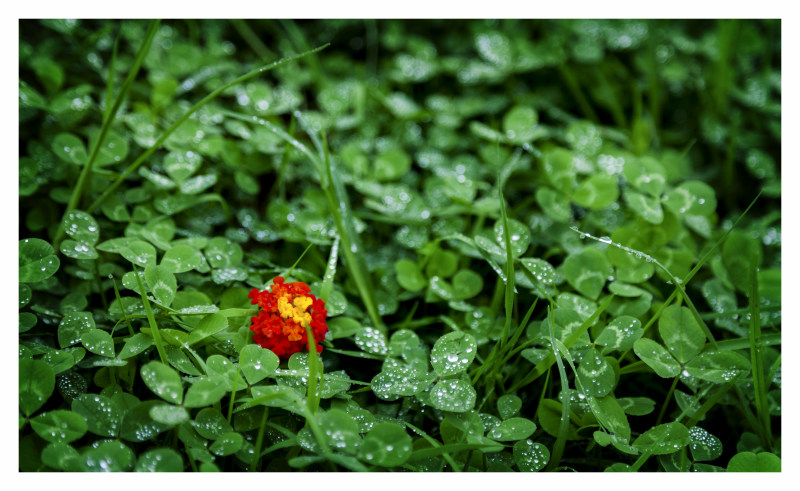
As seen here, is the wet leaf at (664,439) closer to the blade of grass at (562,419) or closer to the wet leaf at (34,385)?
the blade of grass at (562,419)

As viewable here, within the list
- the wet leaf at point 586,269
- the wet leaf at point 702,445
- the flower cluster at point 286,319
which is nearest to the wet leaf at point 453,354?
the flower cluster at point 286,319

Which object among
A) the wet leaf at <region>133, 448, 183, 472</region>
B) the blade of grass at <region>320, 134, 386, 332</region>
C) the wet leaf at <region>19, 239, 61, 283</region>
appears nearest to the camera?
the wet leaf at <region>133, 448, 183, 472</region>

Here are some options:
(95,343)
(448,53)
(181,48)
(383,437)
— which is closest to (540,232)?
(383,437)

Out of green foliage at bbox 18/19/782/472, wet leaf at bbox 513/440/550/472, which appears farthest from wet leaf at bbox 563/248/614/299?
wet leaf at bbox 513/440/550/472

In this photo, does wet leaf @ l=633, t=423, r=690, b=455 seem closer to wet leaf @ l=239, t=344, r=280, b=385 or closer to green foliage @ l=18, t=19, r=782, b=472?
green foliage @ l=18, t=19, r=782, b=472

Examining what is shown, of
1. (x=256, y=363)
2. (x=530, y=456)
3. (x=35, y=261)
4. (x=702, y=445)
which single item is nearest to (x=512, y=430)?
(x=530, y=456)

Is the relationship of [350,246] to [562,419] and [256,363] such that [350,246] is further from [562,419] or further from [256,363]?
[562,419]
